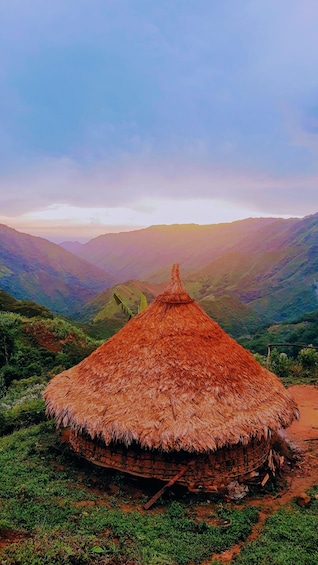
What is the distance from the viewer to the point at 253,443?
8.84 metres

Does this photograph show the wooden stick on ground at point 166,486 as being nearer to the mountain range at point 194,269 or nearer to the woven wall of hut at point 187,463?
the woven wall of hut at point 187,463

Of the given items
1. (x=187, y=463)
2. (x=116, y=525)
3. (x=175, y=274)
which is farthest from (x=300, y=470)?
(x=175, y=274)

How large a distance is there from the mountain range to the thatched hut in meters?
37.5

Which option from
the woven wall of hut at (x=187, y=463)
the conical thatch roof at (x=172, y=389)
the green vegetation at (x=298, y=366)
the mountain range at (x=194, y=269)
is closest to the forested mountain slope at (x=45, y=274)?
the mountain range at (x=194, y=269)

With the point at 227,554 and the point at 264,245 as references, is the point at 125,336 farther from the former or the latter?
the point at 264,245

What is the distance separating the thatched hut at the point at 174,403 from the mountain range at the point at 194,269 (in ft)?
123

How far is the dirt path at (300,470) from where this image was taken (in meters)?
6.95

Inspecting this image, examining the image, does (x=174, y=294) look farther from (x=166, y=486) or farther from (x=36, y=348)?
(x=36, y=348)

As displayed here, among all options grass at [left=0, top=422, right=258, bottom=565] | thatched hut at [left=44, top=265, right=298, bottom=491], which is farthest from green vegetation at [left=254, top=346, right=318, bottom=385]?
grass at [left=0, top=422, right=258, bottom=565]

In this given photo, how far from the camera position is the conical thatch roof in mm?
7949

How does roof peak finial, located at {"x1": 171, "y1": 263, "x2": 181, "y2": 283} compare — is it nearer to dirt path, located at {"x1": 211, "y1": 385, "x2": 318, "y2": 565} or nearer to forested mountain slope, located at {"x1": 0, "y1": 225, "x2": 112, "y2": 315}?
dirt path, located at {"x1": 211, "y1": 385, "x2": 318, "y2": 565}

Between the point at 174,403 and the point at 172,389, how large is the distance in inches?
13.9

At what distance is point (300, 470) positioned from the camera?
30.9ft

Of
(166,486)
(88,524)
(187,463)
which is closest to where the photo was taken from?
(88,524)
